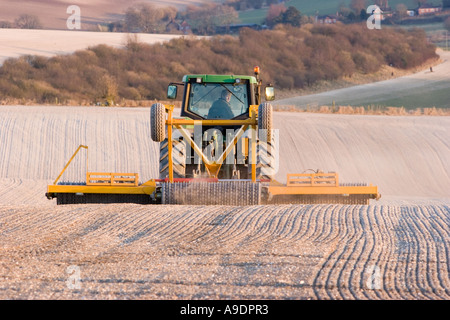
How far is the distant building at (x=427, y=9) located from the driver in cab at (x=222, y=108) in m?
66.6

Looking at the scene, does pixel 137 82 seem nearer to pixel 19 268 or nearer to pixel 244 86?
pixel 244 86

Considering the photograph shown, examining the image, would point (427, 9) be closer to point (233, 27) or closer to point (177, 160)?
point (233, 27)

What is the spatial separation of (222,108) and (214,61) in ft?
130

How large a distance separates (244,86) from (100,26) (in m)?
65.8

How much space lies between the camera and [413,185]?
21.0 meters

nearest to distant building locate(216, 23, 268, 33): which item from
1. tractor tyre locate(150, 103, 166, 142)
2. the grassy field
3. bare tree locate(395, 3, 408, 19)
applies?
the grassy field

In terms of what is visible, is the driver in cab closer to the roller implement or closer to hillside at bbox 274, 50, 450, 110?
the roller implement

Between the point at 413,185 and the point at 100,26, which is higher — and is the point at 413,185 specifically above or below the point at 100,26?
below

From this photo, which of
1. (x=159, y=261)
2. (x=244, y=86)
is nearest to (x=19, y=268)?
(x=159, y=261)

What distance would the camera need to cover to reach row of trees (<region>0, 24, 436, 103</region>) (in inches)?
1720

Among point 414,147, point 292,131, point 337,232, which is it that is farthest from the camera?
point 292,131

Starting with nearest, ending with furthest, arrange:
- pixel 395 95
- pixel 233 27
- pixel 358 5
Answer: pixel 395 95 → pixel 233 27 → pixel 358 5

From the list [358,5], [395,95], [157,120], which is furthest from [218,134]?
[358,5]

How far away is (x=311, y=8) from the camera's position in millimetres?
86000
